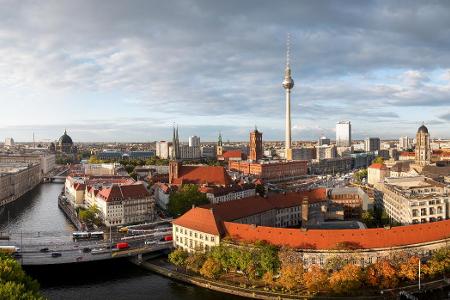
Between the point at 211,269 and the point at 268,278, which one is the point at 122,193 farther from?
the point at 268,278

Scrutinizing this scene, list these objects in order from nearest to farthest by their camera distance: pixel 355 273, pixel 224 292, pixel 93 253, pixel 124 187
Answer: pixel 355 273 → pixel 224 292 → pixel 93 253 → pixel 124 187

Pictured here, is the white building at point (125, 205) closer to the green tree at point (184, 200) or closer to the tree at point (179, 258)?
the green tree at point (184, 200)

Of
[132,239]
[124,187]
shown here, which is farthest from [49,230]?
[132,239]

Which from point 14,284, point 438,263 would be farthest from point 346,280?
point 14,284

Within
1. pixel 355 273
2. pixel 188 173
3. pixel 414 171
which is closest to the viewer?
pixel 355 273

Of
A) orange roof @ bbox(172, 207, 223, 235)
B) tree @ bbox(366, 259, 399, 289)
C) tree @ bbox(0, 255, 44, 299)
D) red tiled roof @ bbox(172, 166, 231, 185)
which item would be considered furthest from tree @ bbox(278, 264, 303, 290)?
red tiled roof @ bbox(172, 166, 231, 185)

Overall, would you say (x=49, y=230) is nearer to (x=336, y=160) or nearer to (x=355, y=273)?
(x=355, y=273)
